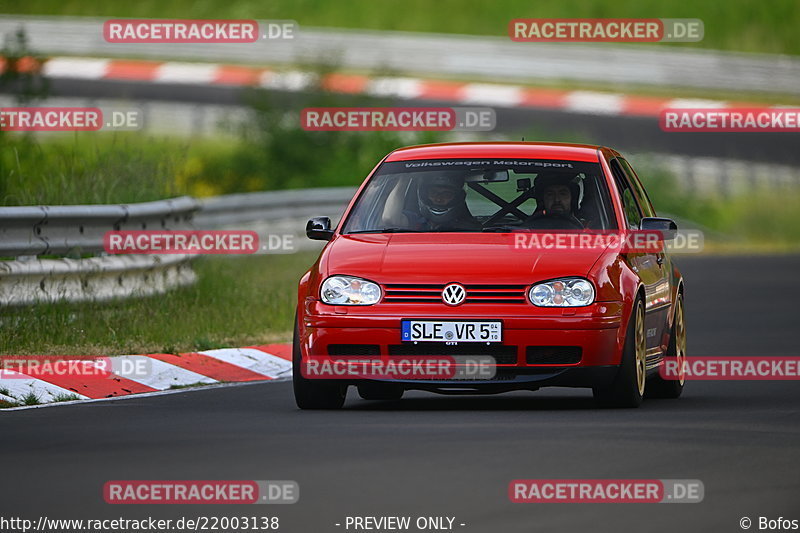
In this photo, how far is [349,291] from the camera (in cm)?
1152

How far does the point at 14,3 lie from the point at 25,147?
32.6 metres

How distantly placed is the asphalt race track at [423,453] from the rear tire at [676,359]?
208mm

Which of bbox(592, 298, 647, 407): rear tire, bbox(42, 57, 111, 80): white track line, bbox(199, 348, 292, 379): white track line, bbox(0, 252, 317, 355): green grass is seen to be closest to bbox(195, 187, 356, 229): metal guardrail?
bbox(0, 252, 317, 355): green grass

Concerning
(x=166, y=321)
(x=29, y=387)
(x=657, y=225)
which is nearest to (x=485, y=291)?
(x=657, y=225)

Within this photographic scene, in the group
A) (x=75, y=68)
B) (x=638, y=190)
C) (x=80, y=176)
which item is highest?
(x=75, y=68)

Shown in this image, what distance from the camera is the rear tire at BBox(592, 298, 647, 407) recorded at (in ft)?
37.8

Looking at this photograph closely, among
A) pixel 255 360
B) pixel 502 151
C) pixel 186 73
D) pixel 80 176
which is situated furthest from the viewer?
pixel 186 73

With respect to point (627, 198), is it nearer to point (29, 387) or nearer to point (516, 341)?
point (516, 341)

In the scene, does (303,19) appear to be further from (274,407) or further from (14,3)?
(274,407)

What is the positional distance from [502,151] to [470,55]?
1240 inches

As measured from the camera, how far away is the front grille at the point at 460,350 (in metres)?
11.3

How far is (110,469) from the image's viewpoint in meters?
8.86

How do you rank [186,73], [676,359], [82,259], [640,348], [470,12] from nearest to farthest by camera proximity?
[640,348]
[676,359]
[82,259]
[186,73]
[470,12]

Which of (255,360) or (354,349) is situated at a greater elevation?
(354,349)
